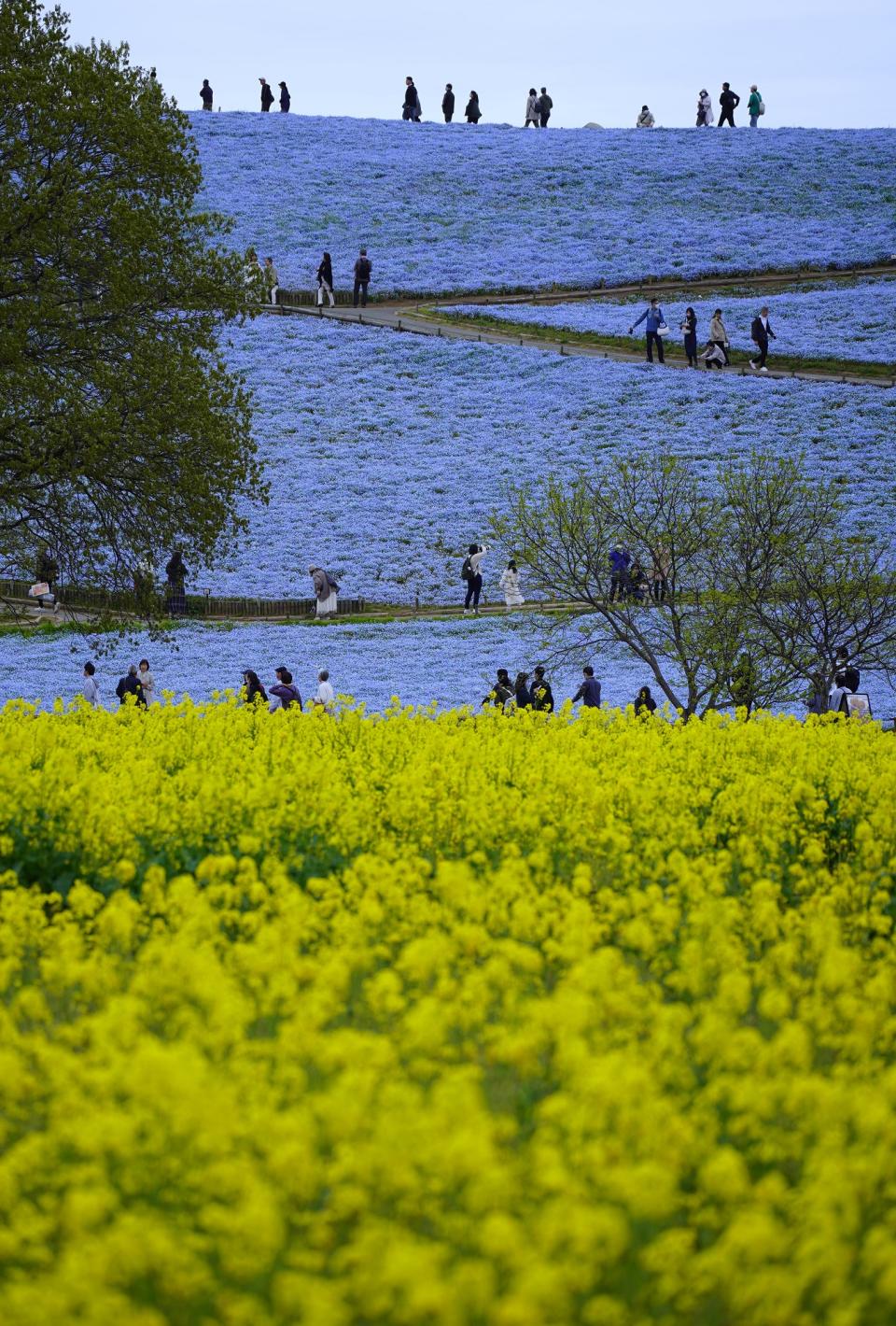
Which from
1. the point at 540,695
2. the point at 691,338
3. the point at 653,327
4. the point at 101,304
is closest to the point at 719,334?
the point at 691,338

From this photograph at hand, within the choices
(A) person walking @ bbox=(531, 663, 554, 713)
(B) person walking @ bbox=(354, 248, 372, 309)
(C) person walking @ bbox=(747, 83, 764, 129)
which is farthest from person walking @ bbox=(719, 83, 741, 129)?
(A) person walking @ bbox=(531, 663, 554, 713)

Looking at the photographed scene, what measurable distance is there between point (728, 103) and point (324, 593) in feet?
145

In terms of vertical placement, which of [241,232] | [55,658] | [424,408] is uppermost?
[241,232]

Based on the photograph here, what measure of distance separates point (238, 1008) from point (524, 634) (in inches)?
906

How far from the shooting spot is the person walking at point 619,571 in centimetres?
2366

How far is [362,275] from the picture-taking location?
160 feet

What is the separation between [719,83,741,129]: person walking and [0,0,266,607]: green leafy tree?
50986 mm

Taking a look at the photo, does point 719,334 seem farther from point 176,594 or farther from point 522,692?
point 522,692

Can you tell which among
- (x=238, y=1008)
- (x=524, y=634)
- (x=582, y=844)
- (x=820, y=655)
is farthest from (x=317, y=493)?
(x=238, y=1008)

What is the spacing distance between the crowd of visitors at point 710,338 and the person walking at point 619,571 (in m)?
17.7

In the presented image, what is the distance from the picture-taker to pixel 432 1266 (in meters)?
3.94

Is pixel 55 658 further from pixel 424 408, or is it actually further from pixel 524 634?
pixel 424 408

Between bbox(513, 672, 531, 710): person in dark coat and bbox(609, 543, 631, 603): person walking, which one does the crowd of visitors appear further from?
bbox(513, 672, 531, 710): person in dark coat

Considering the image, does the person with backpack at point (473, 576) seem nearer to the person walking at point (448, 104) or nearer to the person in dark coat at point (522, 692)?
the person in dark coat at point (522, 692)
